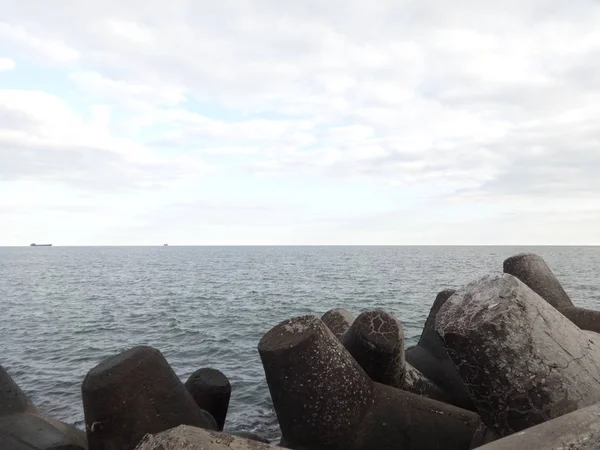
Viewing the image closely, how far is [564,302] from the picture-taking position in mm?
8273

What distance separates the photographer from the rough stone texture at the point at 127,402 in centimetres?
503

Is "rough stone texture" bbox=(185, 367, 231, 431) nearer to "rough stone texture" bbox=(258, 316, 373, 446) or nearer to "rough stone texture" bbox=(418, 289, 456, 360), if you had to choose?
"rough stone texture" bbox=(258, 316, 373, 446)

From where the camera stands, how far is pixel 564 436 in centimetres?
304

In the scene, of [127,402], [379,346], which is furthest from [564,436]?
[127,402]

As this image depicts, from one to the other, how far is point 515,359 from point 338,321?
476cm

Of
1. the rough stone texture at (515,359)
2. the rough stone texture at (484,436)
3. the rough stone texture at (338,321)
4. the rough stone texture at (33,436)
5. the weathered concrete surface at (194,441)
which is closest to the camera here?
the weathered concrete surface at (194,441)

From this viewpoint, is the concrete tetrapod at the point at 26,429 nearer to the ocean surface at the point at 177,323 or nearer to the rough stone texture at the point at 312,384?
the rough stone texture at the point at 312,384

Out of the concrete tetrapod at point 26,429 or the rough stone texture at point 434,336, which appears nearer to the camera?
the concrete tetrapod at point 26,429

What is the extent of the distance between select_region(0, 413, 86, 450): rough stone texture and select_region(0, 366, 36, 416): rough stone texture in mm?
154

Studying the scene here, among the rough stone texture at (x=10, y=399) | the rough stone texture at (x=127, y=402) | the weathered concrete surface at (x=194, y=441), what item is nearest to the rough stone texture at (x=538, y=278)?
the rough stone texture at (x=127, y=402)

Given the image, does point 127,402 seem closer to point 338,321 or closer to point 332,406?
point 332,406

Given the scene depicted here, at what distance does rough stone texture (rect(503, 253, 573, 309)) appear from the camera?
8234 millimetres

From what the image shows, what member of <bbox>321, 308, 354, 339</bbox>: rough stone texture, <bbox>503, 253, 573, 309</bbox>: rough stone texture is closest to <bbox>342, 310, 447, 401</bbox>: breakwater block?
<bbox>321, 308, 354, 339</bbox>: rough stone texture

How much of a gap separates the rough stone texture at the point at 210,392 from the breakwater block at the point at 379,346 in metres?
2.07
